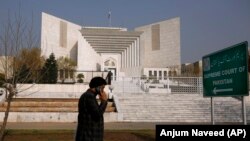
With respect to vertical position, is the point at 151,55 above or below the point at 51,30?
below

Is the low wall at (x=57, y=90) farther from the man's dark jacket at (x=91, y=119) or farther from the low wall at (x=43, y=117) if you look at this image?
the man's dark jacket at (x=91, y=119)

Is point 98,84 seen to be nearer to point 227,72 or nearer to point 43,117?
point 227,72

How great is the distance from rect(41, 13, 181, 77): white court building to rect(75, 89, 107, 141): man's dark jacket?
4371cm

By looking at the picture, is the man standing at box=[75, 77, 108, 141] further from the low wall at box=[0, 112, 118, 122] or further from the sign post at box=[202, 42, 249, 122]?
the low wall at box=[0, 112, 118, 122]

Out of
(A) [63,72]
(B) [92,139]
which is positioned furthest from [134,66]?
(B) [92,139]

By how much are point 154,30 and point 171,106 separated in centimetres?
4928

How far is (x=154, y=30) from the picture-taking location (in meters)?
69.3

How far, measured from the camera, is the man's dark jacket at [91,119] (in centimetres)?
496

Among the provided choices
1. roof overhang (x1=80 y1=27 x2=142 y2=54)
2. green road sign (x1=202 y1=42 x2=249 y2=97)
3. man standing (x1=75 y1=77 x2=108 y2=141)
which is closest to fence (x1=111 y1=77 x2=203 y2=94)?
green road sign (x1=202 y1=42 x2=249 y2=97)

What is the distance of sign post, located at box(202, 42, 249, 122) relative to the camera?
7633 mm

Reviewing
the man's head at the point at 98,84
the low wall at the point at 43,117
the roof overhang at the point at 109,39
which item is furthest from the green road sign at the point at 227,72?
the roof overhang at the point at 109,39

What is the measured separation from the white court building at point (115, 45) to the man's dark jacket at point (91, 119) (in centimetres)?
4371

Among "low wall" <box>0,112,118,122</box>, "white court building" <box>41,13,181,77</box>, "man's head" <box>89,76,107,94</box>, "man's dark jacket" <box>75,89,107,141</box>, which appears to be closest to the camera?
"man's dark jacket" <box>75,89,107,141</box>

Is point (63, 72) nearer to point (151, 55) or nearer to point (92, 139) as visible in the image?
point (92, 139)
